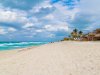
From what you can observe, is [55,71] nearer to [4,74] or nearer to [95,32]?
[4,74]

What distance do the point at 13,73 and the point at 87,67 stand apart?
3.43 m

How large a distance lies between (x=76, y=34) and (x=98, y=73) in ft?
229

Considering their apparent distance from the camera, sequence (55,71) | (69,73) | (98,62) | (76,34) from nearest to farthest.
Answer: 1. (69,73)
2. (55,71)
3. (98,62)
4. (76,34)

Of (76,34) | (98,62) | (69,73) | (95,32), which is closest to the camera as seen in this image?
(69,73)

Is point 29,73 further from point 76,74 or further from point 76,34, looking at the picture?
point 76,34

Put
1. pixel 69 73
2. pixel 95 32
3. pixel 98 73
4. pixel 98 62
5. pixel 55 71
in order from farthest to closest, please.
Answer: pixel 95 32 → pixel 98 62 → pixel 55 71 → pixel 69 73 → pixel 98 73

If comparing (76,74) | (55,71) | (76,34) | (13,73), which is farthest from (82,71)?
(76,34)

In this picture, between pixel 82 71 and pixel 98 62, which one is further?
pixel 98 62

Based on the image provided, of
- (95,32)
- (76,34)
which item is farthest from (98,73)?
(76,34)

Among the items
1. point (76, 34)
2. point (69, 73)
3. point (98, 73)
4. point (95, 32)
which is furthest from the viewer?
point (76, 34)

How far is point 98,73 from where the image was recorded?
294 inches

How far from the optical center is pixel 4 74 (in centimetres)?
873

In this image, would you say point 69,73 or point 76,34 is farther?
point 76,34

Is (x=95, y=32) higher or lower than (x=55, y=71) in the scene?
higher
